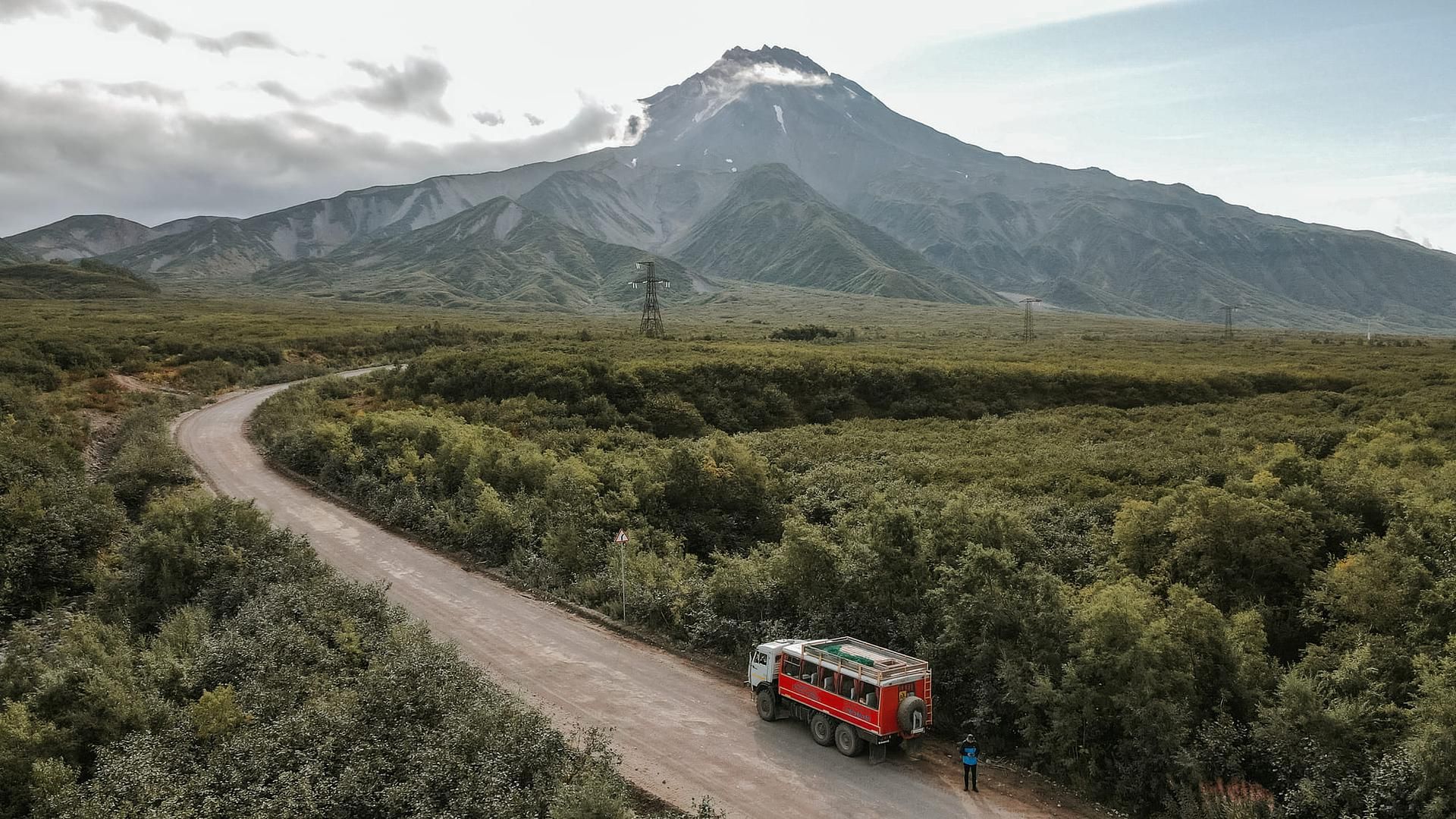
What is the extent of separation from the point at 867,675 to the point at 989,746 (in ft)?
11.1

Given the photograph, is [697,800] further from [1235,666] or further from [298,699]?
[1235,666]

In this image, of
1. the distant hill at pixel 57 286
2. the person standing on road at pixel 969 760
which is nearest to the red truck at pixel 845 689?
the person standing on road at pixel 969 760

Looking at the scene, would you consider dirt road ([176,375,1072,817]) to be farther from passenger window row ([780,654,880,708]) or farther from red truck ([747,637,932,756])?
passenger window row ([780,654,880,708])

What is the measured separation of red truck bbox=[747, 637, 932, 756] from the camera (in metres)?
16.3

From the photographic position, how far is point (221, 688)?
16.0 meters

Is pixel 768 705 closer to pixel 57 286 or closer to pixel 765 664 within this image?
pixel 765 664

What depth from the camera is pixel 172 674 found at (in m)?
17.2

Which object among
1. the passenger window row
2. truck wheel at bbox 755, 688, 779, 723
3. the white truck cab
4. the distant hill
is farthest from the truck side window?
the distant hill

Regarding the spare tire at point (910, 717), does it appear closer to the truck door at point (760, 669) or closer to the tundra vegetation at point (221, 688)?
the truck door at point (760, 669)

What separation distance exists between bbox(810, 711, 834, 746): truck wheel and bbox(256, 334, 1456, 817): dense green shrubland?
283 cm

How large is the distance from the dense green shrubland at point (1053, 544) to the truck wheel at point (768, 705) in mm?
3168

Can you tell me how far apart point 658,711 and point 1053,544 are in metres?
13.4

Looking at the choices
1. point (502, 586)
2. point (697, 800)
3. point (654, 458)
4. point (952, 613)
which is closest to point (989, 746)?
point (952, 613)

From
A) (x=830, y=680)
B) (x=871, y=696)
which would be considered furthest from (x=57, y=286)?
(x=871, y=696)
